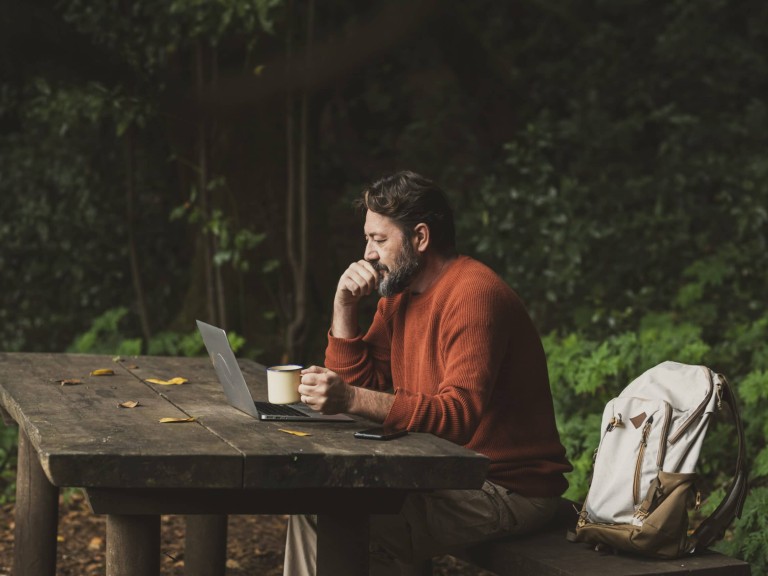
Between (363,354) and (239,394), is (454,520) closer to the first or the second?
(239,394)

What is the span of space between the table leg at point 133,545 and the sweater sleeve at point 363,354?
124 centimetres

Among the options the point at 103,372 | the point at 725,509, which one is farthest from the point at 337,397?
the point at 103,372

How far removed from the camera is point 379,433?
3.26 m

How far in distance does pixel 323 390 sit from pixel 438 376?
58cm

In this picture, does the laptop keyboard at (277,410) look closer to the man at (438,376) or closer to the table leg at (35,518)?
the man at (438,376)

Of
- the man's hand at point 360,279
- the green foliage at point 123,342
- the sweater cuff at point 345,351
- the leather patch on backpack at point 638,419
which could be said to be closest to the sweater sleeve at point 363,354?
the sweater cuff at point 345,351

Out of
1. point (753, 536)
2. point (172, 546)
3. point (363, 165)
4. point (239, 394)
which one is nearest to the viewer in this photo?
point (239, 394)

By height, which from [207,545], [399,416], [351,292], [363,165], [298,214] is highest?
[363,165]

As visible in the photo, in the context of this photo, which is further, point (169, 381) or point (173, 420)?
point (169, 381)

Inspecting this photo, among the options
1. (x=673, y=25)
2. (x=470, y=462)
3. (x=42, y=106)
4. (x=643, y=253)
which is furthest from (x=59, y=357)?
(x=673, y=25)

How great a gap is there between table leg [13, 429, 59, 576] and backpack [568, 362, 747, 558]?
87.4 inches

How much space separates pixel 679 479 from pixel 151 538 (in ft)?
4.66

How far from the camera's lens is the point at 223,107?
8.19 metres

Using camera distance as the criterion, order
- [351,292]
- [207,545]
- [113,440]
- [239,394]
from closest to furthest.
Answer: [113,440] < [239,394] < [351,292] < [207,545]
